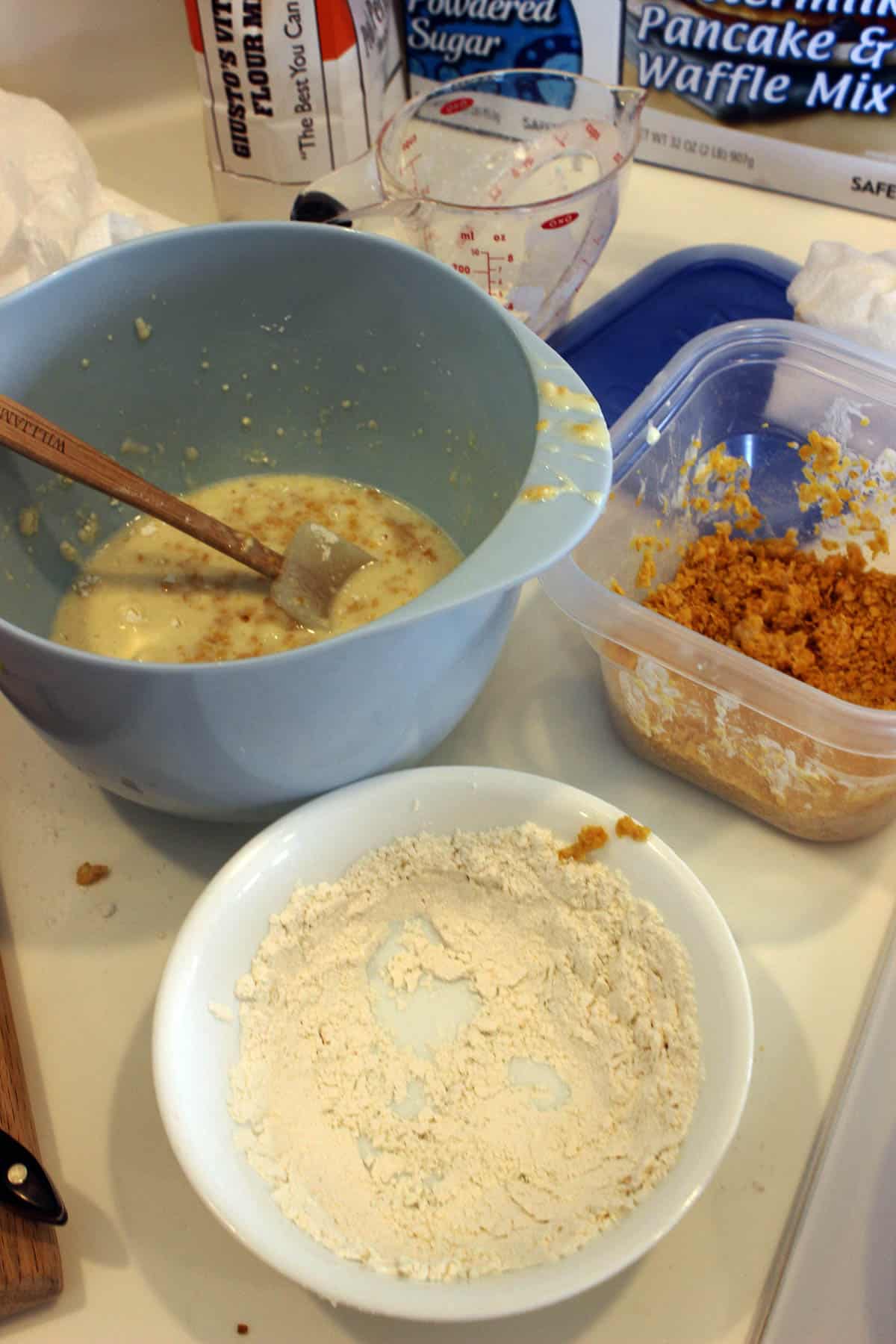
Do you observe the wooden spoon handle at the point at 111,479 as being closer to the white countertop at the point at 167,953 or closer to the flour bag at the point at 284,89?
the white countertop at the point at 167,953

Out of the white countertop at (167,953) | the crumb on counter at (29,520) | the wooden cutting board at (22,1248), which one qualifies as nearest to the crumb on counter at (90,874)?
the white countertop at (167,953)

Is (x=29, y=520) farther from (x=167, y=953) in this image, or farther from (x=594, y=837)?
(x=594, y=837)

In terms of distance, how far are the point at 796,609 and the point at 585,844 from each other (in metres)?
0.24

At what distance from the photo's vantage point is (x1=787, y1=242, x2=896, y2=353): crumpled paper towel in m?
0.82

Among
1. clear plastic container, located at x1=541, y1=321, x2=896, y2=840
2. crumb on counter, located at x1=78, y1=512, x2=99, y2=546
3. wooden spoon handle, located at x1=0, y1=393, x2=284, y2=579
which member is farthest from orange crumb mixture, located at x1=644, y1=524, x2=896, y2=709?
crumb on counter, located at x1=78, y1=512, x2=99, y2=546

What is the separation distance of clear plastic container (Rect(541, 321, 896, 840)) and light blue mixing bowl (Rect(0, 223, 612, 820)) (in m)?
0.10

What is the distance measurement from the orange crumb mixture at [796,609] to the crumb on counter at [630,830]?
161 millimetres

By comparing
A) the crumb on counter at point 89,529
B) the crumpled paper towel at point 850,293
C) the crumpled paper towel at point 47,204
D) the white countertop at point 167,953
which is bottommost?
the white countertop at point 167,953

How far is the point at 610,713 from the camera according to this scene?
726mm

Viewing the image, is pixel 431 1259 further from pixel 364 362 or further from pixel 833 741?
pixel 364 362

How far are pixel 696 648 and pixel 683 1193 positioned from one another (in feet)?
0.93

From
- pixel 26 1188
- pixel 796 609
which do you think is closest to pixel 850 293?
pixel 796 609

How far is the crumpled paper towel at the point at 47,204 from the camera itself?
911 mm

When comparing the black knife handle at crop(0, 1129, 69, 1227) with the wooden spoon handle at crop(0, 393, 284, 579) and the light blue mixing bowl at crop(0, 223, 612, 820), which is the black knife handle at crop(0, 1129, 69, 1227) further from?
the wooden spoon handle at crop(0, 393, 284, 579)
